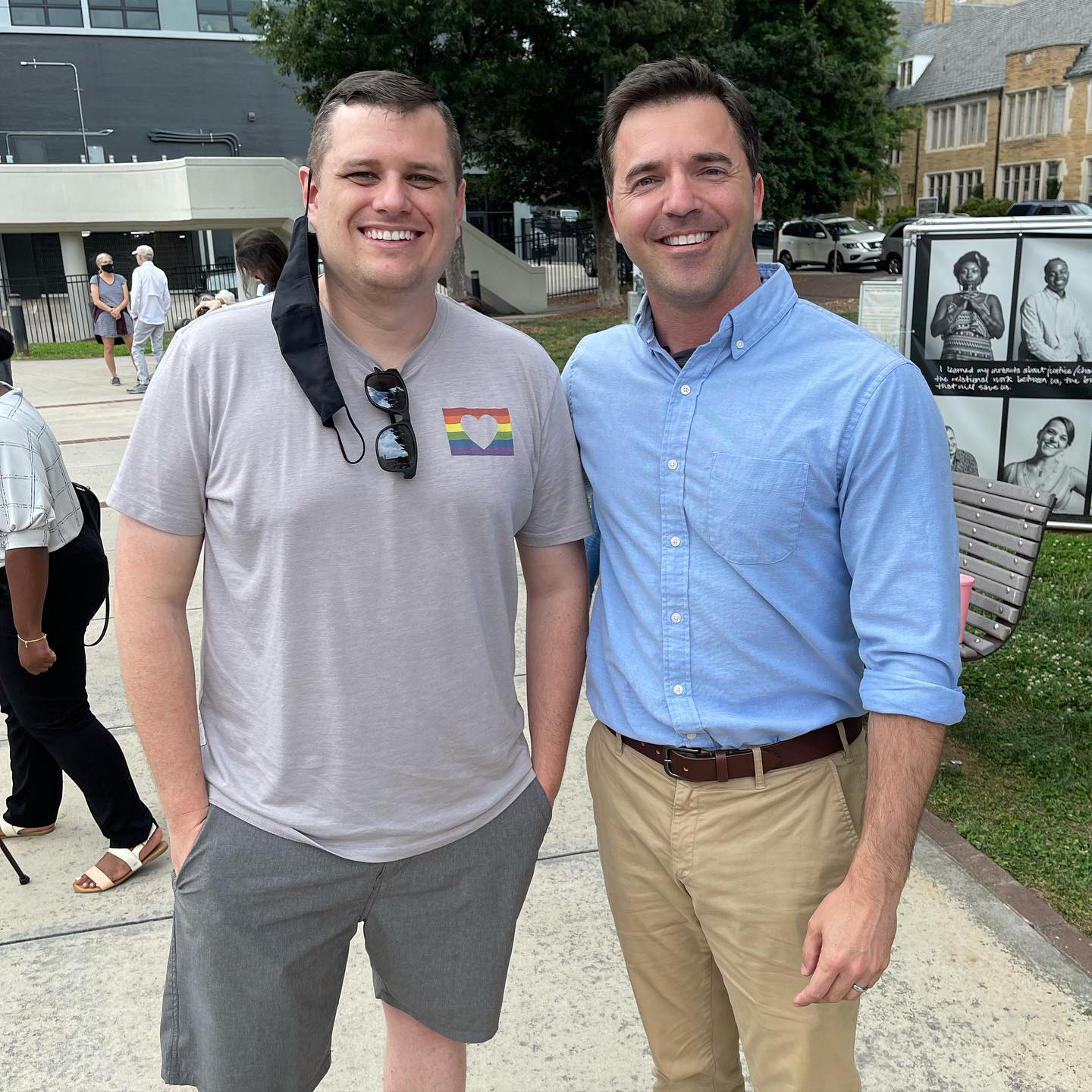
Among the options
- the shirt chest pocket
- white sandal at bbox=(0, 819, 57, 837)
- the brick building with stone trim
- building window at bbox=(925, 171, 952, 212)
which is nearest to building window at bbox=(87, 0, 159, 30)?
the brick building with stone trim

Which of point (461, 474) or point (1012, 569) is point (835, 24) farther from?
point (461, 474)

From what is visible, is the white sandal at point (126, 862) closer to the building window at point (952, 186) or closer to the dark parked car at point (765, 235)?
the dark parked car at point (765, 235)

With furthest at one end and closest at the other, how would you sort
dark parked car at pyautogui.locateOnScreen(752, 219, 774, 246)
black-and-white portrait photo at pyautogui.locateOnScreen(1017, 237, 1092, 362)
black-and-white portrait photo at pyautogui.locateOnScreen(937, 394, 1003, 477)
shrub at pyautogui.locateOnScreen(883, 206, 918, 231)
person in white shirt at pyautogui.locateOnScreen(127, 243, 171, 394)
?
shrub at pyautogui.locateOnScreen(883, 206, 918, 231) → dark parked car at pyautogui.locateOnScreen(752, 219, 774, 246) → person in white shirt at pyautogui.locateOnScreen(127, 243, 171, 394) → black-and-white portrait photo at pyautogui.locateOnScreen(937, 394, 1003, 477) → black-and-white portrait photo at pyautogui.locateOnScreen(1017, 237, 1092, 362)

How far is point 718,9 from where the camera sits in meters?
22.2

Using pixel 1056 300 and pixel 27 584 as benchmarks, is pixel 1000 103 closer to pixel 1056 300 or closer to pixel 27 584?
pixel 1056 300

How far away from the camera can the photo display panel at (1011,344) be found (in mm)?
7383

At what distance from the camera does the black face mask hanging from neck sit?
1880mm

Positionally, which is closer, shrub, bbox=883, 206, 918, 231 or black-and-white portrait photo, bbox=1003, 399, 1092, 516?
black-and-white portrait photo, bbox=1003, 399, 1092, 516

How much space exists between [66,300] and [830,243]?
75.1 feet

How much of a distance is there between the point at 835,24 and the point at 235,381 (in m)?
30.2

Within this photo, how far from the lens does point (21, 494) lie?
11.1 feet

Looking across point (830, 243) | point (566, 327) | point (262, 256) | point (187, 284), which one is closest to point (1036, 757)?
point (262, 256)

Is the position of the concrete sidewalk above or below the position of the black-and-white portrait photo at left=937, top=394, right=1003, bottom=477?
below

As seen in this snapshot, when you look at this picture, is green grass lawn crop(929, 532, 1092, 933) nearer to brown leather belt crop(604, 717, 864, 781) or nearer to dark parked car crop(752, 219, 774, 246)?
brown leather belt crop(604, 717, 864, 781)
